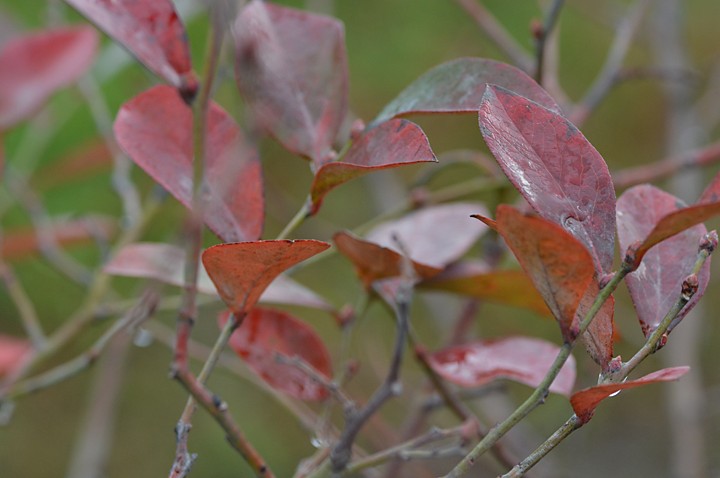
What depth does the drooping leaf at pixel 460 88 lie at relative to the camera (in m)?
0.39

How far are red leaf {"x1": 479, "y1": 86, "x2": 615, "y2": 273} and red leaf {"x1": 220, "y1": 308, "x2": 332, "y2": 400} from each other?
0.22 m

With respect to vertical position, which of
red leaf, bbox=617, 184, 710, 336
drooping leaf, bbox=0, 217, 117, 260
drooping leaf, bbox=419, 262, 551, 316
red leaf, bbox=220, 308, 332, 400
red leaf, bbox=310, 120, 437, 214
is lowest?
drooping leaf, bbox=0, 217, 117, 260

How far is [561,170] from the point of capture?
0.36m

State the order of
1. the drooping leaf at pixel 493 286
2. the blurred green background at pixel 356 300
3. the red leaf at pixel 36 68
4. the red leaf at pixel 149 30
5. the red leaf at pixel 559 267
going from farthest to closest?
the blurred green background at pixel 356 300 → the red leaf at pixel 36 68 → the drooping leaf at pixel 493 286 → the red leaf at pixel 149 30 → the red leaf at pixel 559 267

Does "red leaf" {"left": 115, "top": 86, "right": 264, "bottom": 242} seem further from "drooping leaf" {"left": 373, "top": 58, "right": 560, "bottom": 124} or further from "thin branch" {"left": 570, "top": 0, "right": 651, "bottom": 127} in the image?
"thin branch" {"left": 570, "top": 0, "right": 651, "bottom": 127}

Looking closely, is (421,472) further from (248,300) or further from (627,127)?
(627,127)

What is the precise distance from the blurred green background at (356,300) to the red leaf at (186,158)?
0.81m

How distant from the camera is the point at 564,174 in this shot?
363 millimetres

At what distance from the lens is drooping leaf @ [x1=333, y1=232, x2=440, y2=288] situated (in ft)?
1.61

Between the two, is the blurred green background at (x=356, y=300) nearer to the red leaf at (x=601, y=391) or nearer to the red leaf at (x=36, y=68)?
the red leaf at (x=36, y=68)

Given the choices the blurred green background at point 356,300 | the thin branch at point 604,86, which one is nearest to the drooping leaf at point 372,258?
the thin branch at point 604,86

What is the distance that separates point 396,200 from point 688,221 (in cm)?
100

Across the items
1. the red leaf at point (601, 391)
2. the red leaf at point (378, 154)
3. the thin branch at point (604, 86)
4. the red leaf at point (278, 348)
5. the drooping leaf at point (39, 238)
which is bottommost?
the drooping leaf at point (39, 238)

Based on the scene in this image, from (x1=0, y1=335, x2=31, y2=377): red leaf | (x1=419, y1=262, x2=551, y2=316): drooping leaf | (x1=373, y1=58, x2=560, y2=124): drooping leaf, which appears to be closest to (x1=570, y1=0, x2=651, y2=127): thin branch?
(x1=419, y1=262, x2=551, y2=316): drooping leaf
